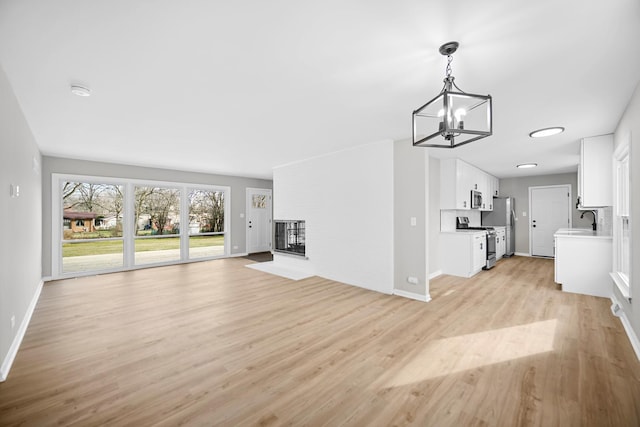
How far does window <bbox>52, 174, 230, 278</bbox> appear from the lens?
5418 millimetres

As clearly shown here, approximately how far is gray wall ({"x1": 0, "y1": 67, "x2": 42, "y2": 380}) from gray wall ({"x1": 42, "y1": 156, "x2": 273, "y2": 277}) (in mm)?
2045

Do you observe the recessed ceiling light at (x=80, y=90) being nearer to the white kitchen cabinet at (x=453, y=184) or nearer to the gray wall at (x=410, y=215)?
the gray wall at (x=410, y=215)

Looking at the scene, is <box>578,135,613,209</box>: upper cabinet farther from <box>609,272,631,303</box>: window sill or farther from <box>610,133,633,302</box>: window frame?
<box>609,272,631,303</box>: window sill

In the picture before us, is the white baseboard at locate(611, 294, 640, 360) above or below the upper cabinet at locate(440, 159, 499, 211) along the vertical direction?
below

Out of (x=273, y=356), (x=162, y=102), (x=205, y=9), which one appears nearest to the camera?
(x=205, y=9)

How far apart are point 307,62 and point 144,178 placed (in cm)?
582

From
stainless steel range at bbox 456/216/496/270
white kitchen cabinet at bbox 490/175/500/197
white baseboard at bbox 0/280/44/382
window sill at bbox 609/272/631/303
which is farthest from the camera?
white kitchen cabinet at bbox 490/175/500/197

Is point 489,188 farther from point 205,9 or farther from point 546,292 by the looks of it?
point 205,9

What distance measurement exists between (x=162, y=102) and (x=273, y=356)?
269 cm

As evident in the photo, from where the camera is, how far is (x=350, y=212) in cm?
476

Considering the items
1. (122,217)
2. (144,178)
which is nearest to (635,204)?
(144,178)

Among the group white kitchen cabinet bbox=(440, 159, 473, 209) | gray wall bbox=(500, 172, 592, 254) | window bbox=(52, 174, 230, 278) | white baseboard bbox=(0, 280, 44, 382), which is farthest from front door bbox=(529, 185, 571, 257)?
white baseboard bbox=(0, 280, 44, 382)

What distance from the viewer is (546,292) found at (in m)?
4.21

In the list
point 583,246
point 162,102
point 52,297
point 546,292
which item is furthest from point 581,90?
point 52,297
